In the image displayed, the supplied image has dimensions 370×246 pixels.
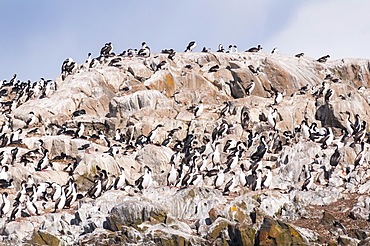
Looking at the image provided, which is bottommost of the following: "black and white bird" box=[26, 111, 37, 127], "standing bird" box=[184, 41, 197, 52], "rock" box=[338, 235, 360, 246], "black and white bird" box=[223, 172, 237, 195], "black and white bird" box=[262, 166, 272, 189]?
"rock" box=[338, 235, 360, 246]

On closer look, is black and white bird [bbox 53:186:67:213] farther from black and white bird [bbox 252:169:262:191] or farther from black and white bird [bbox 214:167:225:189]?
black and white bird [bbox 252:169:262:191]

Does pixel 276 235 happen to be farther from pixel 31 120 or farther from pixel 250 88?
pixel 250 88

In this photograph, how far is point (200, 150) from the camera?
30156 millimetres

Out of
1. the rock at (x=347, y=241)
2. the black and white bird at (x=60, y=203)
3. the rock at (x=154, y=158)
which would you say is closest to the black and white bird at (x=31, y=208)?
the black and white bird at (x=60, y=203)

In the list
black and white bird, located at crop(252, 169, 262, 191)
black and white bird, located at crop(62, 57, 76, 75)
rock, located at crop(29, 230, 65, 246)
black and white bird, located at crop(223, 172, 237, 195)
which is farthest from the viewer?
black and white bird, located at crop(62, 57, 76, 75)

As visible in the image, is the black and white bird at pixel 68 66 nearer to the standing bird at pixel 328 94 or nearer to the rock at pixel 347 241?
the standing bird at pixel 328 94

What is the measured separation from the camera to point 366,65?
43531 millimetres

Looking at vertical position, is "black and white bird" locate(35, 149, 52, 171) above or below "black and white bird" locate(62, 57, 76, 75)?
below

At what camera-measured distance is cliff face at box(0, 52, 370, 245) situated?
776 inches

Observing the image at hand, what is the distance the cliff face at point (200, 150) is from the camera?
19719 millimetres

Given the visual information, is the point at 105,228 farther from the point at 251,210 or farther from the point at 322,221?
the point at 322,221

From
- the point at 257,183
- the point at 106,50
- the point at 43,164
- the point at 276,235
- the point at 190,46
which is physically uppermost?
the point at 106,50

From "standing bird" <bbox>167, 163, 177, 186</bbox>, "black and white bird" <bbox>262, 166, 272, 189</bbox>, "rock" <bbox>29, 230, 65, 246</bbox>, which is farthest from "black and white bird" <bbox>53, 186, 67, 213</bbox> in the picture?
"black and white bird" <bbox>262, 166, 272, 189</bbox>

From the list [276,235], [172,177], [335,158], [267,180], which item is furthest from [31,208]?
[335,158]
